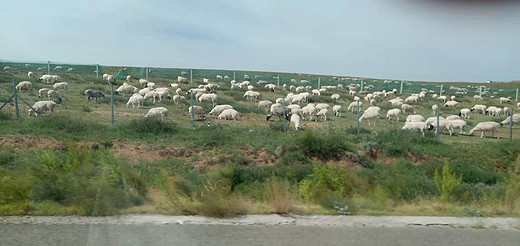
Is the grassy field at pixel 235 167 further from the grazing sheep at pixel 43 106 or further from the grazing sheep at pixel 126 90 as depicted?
the grazing sheep at pixel 126 90

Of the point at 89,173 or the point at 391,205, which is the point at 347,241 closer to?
the point at 391,205

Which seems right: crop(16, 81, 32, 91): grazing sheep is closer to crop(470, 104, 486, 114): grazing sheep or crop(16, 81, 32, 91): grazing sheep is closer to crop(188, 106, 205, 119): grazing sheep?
crop(188, 106, 205, 119): grazing sheep

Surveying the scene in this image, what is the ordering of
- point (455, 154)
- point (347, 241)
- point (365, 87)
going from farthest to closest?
1. point (365, 87)
2. point (455, 154)
3. point (347, 241)

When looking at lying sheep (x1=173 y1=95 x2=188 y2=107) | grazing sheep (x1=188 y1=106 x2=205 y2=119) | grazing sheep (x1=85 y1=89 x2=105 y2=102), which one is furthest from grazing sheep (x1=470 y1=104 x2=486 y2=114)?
grazing sheep (x1=85 y1=89 x2=105 y2=102)

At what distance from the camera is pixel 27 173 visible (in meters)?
7.86

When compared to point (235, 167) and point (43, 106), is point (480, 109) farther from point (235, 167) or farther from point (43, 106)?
point (43, 106)

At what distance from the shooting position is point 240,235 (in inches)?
222

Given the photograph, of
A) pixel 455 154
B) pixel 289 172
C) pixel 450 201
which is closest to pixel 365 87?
pixel 455 154

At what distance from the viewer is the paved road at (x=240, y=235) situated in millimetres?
5379

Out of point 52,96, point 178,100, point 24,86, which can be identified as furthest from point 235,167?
point 24,86

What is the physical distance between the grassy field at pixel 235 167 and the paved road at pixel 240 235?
71 centimetres

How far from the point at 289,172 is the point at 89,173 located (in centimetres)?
760

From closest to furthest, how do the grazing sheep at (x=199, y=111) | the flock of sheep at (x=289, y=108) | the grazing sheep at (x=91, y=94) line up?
the flock of sheep at (x=289, y=108)
the grazing sheep at (x=199, y=111)
the grazing sheep at (x=91, y=94)

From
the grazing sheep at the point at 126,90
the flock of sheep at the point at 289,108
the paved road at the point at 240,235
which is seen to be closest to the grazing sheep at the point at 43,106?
the flock of sheep at the point at 289,108
